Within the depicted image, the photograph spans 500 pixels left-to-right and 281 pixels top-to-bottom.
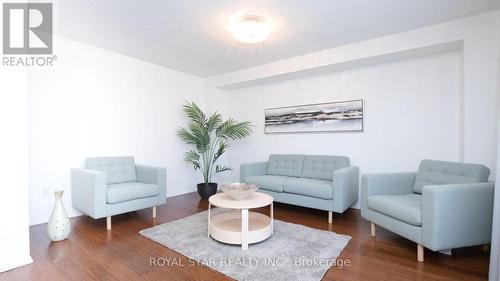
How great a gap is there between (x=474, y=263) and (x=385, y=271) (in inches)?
33.9

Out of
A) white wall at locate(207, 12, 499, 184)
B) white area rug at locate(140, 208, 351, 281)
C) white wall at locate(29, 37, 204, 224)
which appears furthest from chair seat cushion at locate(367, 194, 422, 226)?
white wall at locate(29, 37, 204, 224)

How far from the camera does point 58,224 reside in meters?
2.43

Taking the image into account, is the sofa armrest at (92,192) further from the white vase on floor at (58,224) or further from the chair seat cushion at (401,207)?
the chair seat cushion at (401,207)

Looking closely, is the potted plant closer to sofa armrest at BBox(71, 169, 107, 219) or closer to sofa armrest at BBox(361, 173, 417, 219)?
sofa armrest at BBox(71, 169, 107, 219)

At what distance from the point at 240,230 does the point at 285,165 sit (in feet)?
6.27

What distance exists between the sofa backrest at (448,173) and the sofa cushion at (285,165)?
5.41ft

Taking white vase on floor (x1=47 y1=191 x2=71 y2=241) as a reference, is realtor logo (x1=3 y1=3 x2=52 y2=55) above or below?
above

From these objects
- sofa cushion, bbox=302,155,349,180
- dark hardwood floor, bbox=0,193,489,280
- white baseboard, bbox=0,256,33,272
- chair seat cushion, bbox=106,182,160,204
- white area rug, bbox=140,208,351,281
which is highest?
sofa cushion, bbox=302,155,349,180

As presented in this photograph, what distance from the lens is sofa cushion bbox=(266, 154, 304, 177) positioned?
3.94 metres

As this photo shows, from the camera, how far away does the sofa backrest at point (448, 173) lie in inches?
89.6

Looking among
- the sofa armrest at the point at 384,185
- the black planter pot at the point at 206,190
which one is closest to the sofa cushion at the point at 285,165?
the black planter pot at the point at 206,190

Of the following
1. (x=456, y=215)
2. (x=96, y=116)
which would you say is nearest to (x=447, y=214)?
(x=456, y=215)

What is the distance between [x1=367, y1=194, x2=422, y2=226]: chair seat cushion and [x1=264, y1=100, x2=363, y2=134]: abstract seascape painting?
139 cm

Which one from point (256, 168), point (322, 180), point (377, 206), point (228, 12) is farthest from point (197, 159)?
point (377, 206)
